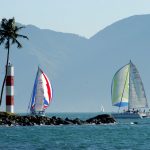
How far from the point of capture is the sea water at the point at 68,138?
2638 inches

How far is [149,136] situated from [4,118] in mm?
19927

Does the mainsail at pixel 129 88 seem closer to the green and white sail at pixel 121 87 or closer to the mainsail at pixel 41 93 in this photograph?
the green and white sail at pixel 121 87

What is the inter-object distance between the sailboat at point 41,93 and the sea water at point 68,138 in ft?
103

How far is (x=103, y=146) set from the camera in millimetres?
68188

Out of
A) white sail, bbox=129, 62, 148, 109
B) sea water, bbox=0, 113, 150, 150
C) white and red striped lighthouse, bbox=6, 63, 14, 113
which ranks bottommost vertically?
sea water, bbox=0, 113, 150, 150

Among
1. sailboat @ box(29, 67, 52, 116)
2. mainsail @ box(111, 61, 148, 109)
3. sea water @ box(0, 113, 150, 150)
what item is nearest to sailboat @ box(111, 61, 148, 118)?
mainsail @ box(111, 61, 148, 109)

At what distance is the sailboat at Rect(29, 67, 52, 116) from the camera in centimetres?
12900

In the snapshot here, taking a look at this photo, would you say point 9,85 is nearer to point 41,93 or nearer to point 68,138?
point 68,138

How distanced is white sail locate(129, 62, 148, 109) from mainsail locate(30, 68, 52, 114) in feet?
62.3

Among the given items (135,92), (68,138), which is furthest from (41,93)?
(68,138)

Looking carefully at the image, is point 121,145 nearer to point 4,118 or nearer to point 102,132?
point 102,132

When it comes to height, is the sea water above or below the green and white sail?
below

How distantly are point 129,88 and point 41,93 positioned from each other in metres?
20.5

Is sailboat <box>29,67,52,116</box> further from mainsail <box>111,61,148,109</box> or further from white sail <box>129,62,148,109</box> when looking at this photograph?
white sail <box>129,62,148,109</box>
